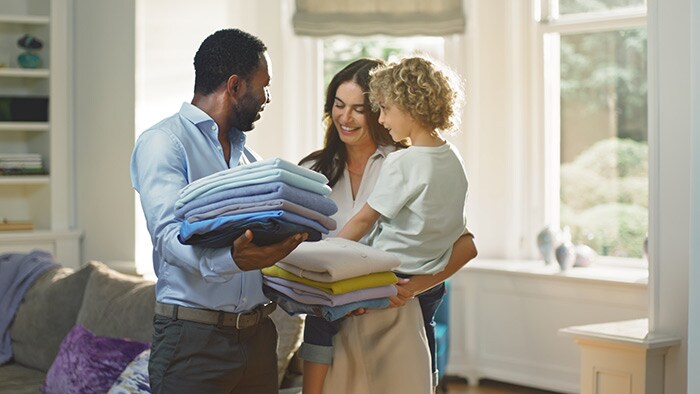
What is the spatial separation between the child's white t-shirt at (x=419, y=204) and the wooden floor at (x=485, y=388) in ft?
11.1

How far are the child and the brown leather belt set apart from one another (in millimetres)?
291

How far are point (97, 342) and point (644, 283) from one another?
2880mm

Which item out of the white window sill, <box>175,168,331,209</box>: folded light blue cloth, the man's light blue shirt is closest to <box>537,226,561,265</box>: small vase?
the white window sill

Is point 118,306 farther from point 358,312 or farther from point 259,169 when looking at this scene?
point 259,169

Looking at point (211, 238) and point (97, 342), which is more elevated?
point (211, 238)

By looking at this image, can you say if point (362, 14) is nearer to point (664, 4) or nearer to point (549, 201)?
point (549, 201)

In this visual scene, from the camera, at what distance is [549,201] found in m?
6.16

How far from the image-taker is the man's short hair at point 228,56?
87.0 inches

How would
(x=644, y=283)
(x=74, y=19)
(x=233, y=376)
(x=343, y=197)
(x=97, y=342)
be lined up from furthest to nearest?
(x=74, y=19) → (x=644, y=283) → (x=97, y=342) → (x=343, y=197) → (x=233, y=376)

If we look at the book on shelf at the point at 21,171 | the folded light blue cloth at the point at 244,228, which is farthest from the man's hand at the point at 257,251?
the book on shelf at the point at 21,171

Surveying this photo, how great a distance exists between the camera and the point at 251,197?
1893 millimetres

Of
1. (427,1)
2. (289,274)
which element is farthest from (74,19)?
(289,274)

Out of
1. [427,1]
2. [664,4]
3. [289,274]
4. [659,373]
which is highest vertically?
[427,1]

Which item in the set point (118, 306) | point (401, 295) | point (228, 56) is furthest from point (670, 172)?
point (228, 56)
